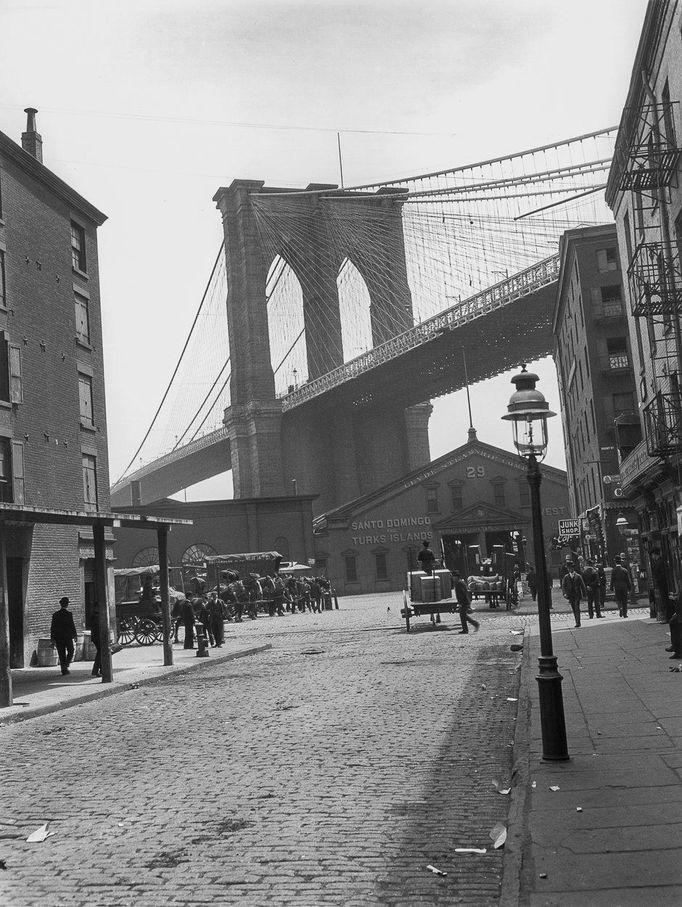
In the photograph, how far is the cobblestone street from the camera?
221 inches

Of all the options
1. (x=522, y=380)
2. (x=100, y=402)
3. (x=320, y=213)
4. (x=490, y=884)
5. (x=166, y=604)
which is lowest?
(x=490, y=884)

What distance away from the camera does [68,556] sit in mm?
27938

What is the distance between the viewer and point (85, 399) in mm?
31281

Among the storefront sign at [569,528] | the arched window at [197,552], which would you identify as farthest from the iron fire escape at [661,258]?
the arched window at [197,552]

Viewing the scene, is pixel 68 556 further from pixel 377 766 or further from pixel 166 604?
pixel 377 766

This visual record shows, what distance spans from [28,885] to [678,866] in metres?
3.61

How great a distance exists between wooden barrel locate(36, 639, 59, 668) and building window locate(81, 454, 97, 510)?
21.6 ft

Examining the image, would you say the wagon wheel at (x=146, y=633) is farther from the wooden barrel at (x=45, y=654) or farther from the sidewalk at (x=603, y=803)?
the sidewalk at (x=603, y=803)

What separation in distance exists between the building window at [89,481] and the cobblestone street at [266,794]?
1563 cm

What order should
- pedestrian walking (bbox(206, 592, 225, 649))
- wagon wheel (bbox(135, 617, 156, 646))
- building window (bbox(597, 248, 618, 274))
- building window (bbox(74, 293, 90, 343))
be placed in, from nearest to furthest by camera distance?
1. pedestrian walking (bbox(206, 592, 225, 649))
2. wagon wheel (bbox(135, 617, 156, 646))
3. building window (bbox(74, 293, 90, 343))
4. building window (bbox(597, 248, 618, 274))

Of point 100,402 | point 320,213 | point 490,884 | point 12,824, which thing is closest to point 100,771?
point 12,824

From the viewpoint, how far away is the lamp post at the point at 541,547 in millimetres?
8367

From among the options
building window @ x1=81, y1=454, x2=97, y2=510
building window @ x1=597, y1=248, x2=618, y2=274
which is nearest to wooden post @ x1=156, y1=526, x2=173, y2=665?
building window @ x1=81, y1=454, x2=97, y2=510

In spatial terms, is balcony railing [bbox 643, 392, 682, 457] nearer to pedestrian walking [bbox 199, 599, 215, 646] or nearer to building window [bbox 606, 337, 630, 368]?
pedestrian walking [bbox 199, 599, 215, 646]
